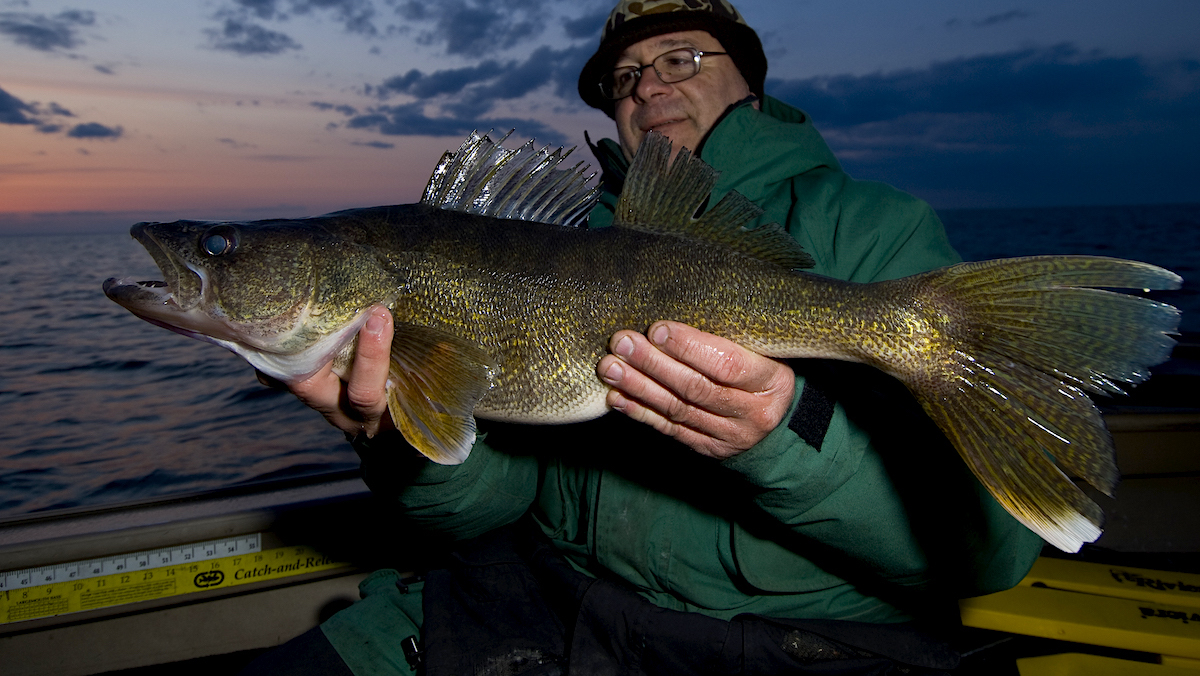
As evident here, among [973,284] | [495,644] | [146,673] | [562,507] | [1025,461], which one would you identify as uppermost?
[973,284]

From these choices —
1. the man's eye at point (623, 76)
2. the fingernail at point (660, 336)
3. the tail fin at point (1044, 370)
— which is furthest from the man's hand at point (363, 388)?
the man's eye at point (623, 76)

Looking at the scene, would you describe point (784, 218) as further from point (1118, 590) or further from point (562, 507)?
point (1118, 590)

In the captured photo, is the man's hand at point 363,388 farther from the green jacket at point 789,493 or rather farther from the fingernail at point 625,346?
the fingernail at point 625,346

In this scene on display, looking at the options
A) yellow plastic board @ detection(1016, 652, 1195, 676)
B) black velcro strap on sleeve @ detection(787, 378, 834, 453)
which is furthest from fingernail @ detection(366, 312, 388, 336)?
yellow plastic board @ detection(1016, 652, 1195, 676)

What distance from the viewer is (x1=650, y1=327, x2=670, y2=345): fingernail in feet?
6.57

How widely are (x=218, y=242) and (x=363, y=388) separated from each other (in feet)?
2.26

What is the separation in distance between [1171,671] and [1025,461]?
1.63m

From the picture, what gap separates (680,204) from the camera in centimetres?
223

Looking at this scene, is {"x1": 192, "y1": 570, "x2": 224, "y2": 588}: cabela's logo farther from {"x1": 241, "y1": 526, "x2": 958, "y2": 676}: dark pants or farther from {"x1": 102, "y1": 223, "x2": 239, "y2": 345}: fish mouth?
{"x1": 102, "y1": 223, "x2": 239, "y2": 345}: fish mouth

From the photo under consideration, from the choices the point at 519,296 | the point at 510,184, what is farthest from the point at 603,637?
the point at 510,184

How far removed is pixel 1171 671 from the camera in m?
2.51

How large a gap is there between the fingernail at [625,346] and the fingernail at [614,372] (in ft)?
0.14

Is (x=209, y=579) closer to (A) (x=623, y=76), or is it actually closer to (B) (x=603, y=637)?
(B) (x=603, y=637)

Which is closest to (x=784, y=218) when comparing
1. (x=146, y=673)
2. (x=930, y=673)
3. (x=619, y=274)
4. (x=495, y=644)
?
(x=619, y=274)
